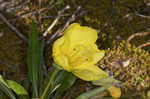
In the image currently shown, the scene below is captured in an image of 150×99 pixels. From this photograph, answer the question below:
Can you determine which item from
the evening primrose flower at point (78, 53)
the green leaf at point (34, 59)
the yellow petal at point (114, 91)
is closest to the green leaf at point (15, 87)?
the green leaf at point (34, 59)

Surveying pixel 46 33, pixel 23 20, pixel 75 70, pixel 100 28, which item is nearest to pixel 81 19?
pixel 100 28

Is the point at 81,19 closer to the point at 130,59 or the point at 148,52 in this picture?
the point at 130,59

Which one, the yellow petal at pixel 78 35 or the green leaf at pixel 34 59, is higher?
the yellow petal at pixel 78 35

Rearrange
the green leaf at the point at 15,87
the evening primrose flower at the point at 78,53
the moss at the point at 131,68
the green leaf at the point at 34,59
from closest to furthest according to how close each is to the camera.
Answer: the evening primrose flower at the point at 78,53
the green leaf at the point at 15,87
the green leaf at the point at 34,59
the moss at the point at 131,68

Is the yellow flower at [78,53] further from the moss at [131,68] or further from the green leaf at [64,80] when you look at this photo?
the moss at [131,68]

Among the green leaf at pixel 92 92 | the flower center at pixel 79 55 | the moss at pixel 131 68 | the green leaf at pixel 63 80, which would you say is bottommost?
the moss at pixel 131 68

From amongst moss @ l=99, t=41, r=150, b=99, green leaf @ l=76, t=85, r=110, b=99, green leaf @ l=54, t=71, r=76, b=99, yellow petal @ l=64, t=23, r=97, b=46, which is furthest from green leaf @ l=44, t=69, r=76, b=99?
moss @ l=99, t=41, r=150, b=99

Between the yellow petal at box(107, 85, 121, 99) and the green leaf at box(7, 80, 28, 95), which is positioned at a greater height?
the green leaf at box(7, 80, 28, 95)

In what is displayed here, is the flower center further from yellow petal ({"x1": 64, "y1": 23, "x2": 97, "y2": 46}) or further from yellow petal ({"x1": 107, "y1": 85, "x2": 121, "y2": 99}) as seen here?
yellow petal ({"x1": 107, "y1": 85, "x2": 121, "y2": 99})
